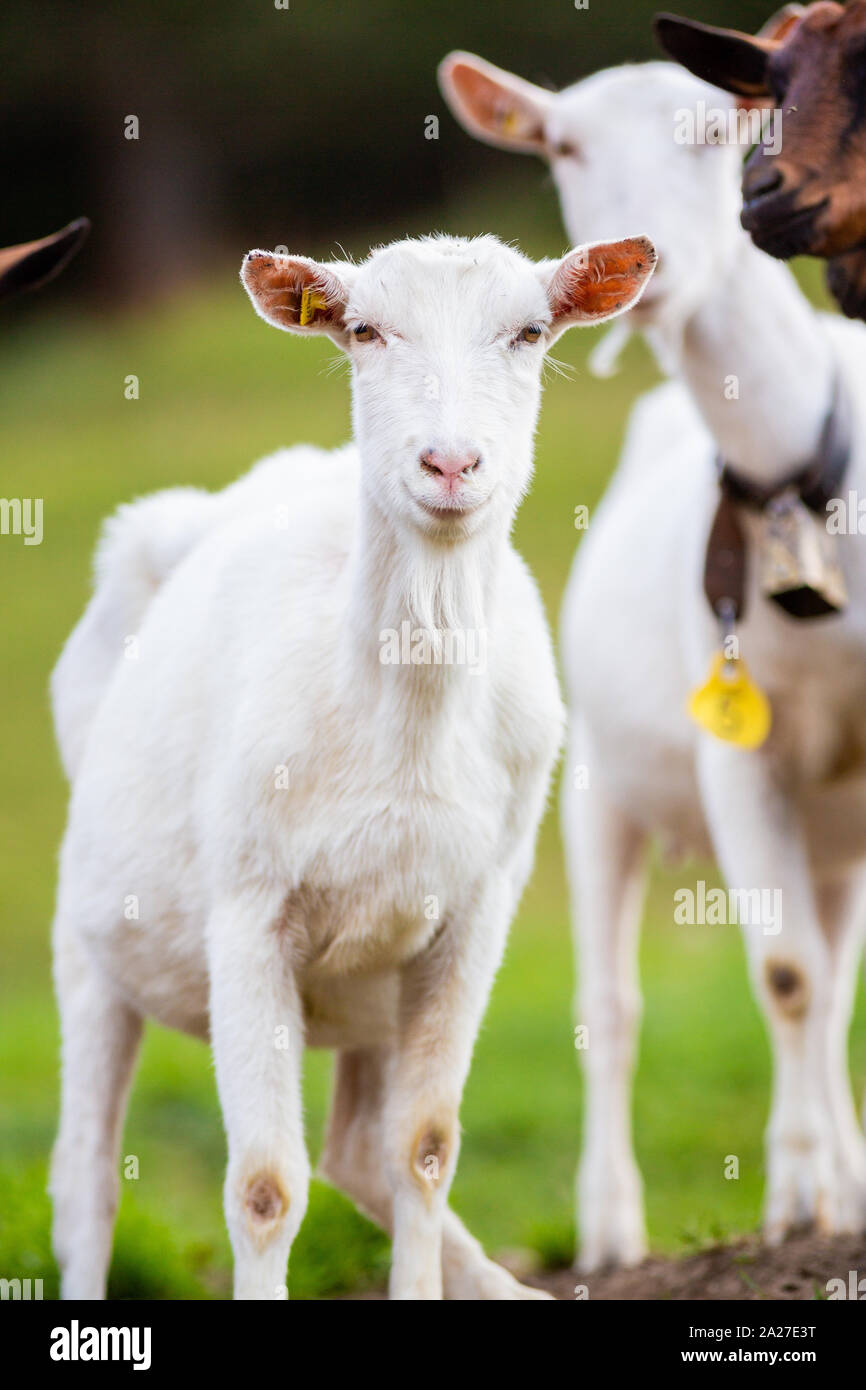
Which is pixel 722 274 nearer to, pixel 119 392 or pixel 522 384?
pixel 522 384

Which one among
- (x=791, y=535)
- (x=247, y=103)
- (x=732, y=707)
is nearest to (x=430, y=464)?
(x=791, y=535)

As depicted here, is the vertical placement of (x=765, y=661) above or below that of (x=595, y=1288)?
above

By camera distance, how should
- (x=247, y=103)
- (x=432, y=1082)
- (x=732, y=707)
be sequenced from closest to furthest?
(x=432, y=1082)
(x=732, y=707)
(x=247, y=103)

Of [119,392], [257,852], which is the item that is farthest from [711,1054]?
[119,392]

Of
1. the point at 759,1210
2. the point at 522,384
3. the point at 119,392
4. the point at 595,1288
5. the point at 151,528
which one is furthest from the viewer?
the point at 119,392

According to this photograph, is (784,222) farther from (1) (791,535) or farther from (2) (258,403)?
(2) (258,403)

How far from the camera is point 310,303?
327 cm

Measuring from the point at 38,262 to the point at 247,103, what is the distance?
13.6 meters

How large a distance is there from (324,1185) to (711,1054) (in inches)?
146

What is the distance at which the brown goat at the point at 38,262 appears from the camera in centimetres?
399

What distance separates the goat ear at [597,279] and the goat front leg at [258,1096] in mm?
1147

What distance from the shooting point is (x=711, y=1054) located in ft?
28.0

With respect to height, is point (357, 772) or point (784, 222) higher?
point (784, 222)

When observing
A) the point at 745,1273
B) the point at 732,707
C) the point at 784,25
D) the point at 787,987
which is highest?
the point at 784,25
